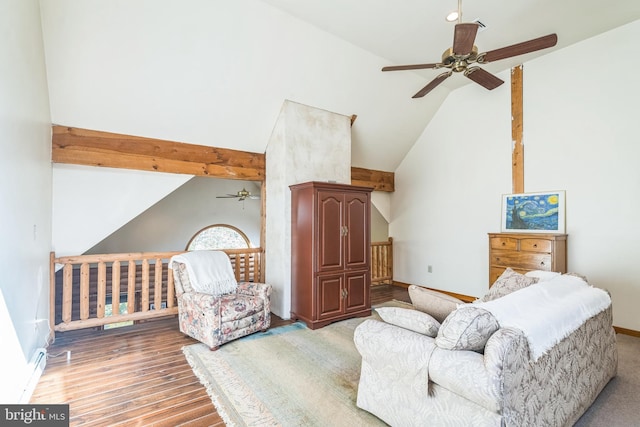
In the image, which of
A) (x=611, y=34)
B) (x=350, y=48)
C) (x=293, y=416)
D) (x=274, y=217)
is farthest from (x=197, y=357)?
(x=611, y=34)

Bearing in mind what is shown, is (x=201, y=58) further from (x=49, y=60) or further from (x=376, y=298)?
(x=376, y=298)

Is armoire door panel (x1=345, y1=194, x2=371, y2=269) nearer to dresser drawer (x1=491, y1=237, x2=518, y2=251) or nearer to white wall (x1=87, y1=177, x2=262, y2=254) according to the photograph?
dresser drawer (x1=491, y1=237, x2=518, y2=251)

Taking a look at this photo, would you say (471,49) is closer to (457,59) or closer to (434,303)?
(457,59)

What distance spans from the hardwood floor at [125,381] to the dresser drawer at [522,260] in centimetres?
388

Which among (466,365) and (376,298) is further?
(376,298)

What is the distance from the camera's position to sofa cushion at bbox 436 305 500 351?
150 centimetres

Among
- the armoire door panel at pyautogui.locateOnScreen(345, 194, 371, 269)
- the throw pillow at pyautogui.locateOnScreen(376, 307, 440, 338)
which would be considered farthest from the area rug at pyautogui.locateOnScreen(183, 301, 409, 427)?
the armoire door panel at pyautogui.locateOnScreen(345, 194, 371, 269)

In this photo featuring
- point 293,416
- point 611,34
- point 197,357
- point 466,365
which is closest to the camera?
point 466,365

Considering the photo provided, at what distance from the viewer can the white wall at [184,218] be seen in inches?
278

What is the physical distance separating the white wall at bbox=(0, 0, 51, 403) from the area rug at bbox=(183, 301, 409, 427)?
1242 mm

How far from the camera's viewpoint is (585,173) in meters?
3.84

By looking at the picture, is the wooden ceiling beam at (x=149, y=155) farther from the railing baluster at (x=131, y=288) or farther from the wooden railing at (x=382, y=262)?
the wooden railing at (x=382, y=262)

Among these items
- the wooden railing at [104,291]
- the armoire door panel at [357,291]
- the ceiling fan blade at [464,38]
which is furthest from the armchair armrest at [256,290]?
the ceiling fan blade at [464,38]

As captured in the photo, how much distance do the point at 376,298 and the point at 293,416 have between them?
11.3 feet
